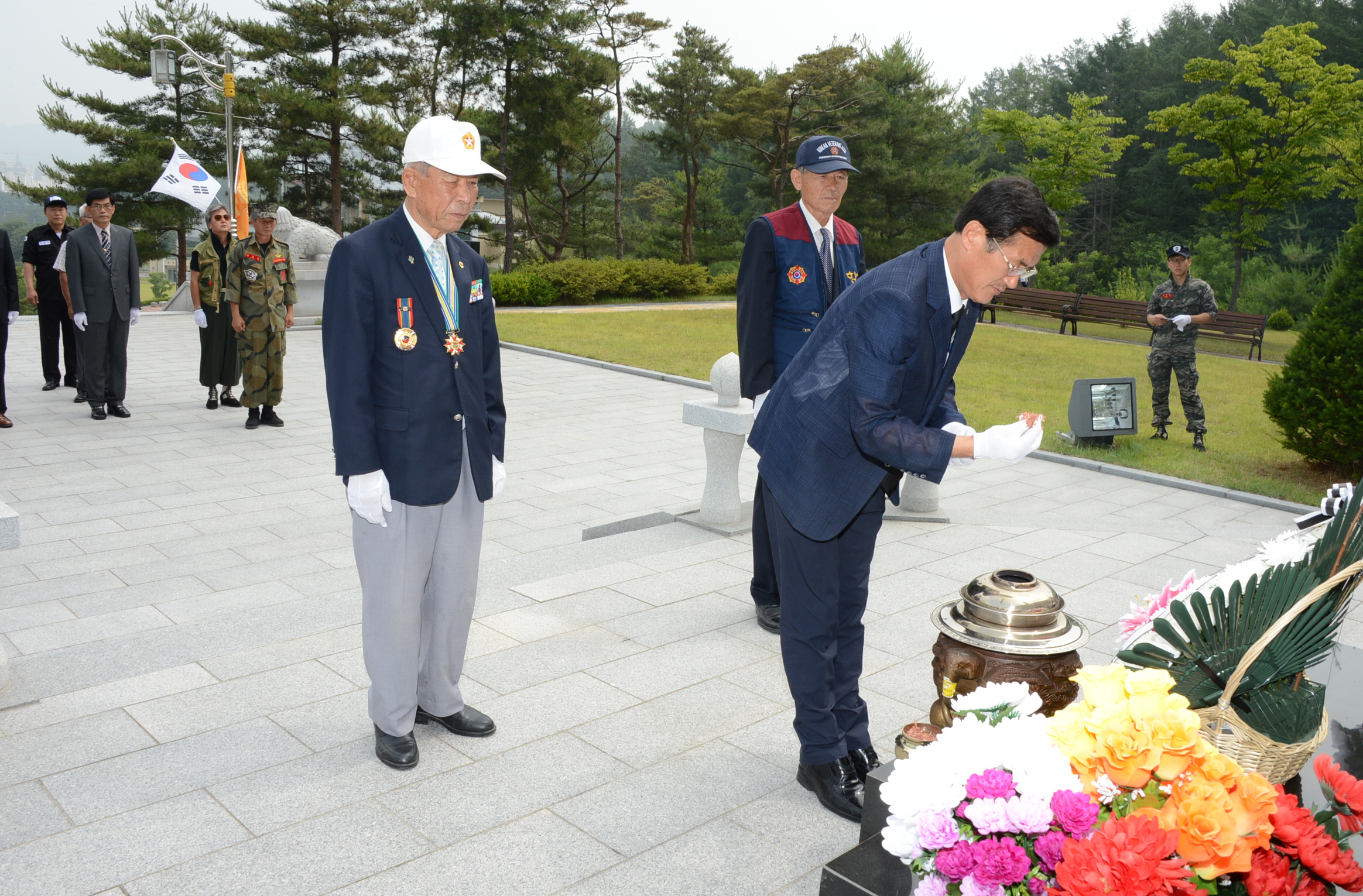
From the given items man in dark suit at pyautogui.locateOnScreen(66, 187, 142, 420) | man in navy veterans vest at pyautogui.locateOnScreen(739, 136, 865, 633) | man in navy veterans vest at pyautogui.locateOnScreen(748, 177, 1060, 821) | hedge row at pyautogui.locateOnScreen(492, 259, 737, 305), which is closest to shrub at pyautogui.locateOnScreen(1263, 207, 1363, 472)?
man in navy veterans vest at pyautogui.locateOnScreen(739, 136, 865, 633)

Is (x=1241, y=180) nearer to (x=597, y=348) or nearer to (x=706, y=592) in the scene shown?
(x=597, y=348)

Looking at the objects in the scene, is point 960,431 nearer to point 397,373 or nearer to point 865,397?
point 865,397

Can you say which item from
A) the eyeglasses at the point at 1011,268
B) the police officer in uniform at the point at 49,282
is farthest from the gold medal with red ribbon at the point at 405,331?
the police officer in uniform at the point at 49,282

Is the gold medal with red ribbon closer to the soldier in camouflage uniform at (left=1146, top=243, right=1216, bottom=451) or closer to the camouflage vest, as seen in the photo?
the camouflage vest

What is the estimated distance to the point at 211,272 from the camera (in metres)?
9.93

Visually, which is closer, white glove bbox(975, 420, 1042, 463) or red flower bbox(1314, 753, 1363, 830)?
red flower bbox(1314, 753, 1363, 830)

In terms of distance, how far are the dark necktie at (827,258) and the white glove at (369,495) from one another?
92.6 inches

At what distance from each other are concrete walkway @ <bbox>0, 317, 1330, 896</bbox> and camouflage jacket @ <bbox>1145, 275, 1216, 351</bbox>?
2839mm

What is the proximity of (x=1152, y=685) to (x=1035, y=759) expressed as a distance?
24cm

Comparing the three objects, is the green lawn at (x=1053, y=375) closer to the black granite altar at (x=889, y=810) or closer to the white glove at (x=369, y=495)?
the black granite altar at (x=889, y=810)

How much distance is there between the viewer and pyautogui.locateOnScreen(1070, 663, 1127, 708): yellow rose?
1770 mm

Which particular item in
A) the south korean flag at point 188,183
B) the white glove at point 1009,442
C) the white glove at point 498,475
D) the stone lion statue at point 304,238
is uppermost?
the south korean flag at point 188,183

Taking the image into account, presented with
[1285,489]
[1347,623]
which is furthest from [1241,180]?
[1347,623]

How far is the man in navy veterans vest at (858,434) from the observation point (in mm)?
2658
